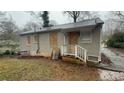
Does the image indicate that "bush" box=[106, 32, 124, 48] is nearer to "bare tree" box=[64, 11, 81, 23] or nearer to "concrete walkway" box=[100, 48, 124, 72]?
"concrete walkway" box=[100, 48, 124, 72]

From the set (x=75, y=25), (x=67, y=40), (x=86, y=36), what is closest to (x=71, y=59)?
(x=67, y=40)

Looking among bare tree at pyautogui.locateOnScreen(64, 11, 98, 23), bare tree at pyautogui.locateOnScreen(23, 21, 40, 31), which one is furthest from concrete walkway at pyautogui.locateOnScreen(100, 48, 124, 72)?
bare tree at pyautogui.locateOnScreen(23, 21, 40, 31)

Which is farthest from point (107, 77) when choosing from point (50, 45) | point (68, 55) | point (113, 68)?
point (50, 45)

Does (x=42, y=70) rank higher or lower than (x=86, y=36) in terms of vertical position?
lower

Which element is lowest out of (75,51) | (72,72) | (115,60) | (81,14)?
(72,72)

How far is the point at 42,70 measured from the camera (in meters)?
2.49

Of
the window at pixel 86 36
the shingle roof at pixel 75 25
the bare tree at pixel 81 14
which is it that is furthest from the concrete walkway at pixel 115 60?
the bare tree at pixel 81 14

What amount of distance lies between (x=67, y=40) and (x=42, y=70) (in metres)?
0.59

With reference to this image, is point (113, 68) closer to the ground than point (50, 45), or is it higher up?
closer to the ground

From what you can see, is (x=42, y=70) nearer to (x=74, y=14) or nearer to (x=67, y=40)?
(x=67, y=40)
